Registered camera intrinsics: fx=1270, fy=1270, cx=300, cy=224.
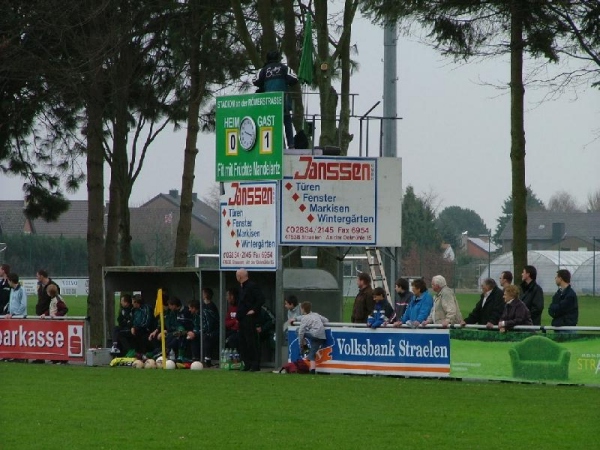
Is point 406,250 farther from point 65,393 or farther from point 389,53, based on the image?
point 65,393

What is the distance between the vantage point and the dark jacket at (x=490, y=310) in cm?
1992

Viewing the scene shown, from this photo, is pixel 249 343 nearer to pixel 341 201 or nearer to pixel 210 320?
pixel 210 320

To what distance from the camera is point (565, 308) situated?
755 inches

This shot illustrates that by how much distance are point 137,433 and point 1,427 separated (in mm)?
1684

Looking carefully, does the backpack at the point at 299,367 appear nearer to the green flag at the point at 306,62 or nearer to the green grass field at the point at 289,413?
the green grass field at the point at 289,413

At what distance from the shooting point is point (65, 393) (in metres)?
18.0

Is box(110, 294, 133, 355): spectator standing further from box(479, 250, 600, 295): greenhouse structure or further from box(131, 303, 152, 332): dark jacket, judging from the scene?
box(479, 250, 600, 295): greenhouse structure

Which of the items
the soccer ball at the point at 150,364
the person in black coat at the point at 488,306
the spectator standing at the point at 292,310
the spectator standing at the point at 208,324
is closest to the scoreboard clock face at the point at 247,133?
the spectator standing at the point at 292,310

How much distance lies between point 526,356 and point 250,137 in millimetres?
7065

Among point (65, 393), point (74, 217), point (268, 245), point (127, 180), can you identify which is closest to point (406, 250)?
point (74, 217)

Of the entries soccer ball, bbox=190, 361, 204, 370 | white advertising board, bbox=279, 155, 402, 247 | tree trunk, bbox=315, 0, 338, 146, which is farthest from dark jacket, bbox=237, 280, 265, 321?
tree trunk, bbox=315, 0, 338, 146

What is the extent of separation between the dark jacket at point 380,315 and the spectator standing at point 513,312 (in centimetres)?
240

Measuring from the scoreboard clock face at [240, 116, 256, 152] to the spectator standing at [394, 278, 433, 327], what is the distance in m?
4.51

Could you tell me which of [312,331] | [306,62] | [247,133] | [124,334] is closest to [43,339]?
[124,334]
